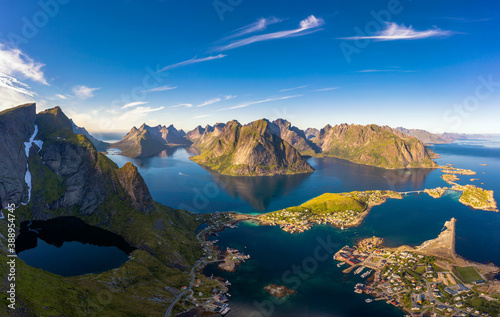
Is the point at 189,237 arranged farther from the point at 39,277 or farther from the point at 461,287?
the point at 461,287

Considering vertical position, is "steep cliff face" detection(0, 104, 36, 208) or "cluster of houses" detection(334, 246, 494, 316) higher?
"steep cliff face" detection(0, 104, 36, 208)

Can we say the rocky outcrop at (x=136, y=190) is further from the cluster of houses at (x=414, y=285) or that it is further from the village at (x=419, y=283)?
the village at (x=419, y=283)

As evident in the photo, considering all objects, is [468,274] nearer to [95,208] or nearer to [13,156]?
[95,208]

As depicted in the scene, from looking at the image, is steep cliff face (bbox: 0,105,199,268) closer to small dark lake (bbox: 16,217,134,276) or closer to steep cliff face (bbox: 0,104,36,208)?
steep cliff face (bbox: 0,104,36,208)

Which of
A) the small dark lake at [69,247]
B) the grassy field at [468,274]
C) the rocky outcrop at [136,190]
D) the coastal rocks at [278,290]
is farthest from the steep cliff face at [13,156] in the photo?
the grassy field at [468,274]

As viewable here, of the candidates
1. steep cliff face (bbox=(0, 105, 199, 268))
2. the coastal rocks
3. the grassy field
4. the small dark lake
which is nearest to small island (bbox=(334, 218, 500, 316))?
the grassy field

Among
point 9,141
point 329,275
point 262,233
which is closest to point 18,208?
point 9,141
